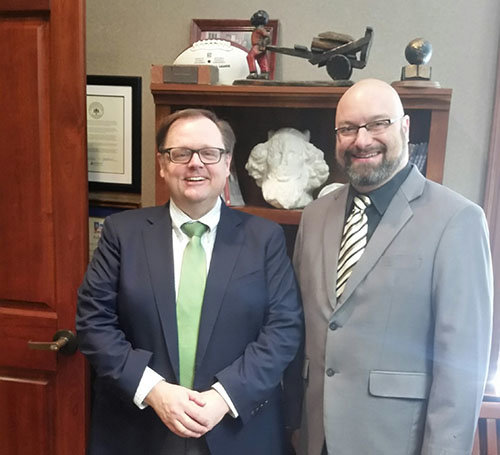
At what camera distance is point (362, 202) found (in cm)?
125

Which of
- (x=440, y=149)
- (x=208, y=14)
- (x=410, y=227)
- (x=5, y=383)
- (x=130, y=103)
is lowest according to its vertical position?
(x=5, y=383)

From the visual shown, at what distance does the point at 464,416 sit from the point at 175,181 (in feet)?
2.73

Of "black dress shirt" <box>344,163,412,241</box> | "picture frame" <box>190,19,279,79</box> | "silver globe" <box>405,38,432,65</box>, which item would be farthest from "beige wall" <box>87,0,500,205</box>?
"black dress shirt" <box>344,163,412,241</box>

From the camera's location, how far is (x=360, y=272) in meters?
1.17

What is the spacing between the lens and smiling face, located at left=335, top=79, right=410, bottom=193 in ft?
3.82

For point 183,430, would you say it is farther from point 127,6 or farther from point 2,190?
point 127,6

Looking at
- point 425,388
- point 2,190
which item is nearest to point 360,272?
point 425,388

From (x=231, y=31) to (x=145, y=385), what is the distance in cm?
115

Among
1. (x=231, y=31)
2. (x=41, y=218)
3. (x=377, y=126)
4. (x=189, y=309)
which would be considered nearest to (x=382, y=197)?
(x=377, y=126)

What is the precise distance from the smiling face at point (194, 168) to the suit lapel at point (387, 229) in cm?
39

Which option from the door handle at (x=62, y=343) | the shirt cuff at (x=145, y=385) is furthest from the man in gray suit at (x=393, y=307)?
the door handle at (x=62, y=343)

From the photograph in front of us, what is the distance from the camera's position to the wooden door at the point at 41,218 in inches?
56.9

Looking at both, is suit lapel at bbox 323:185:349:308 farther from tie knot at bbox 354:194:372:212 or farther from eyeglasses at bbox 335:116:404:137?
eyeglasses at bbox 335:116:404:137

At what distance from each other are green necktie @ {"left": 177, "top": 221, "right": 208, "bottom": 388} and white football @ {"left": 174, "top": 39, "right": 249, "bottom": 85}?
1.93 feet
